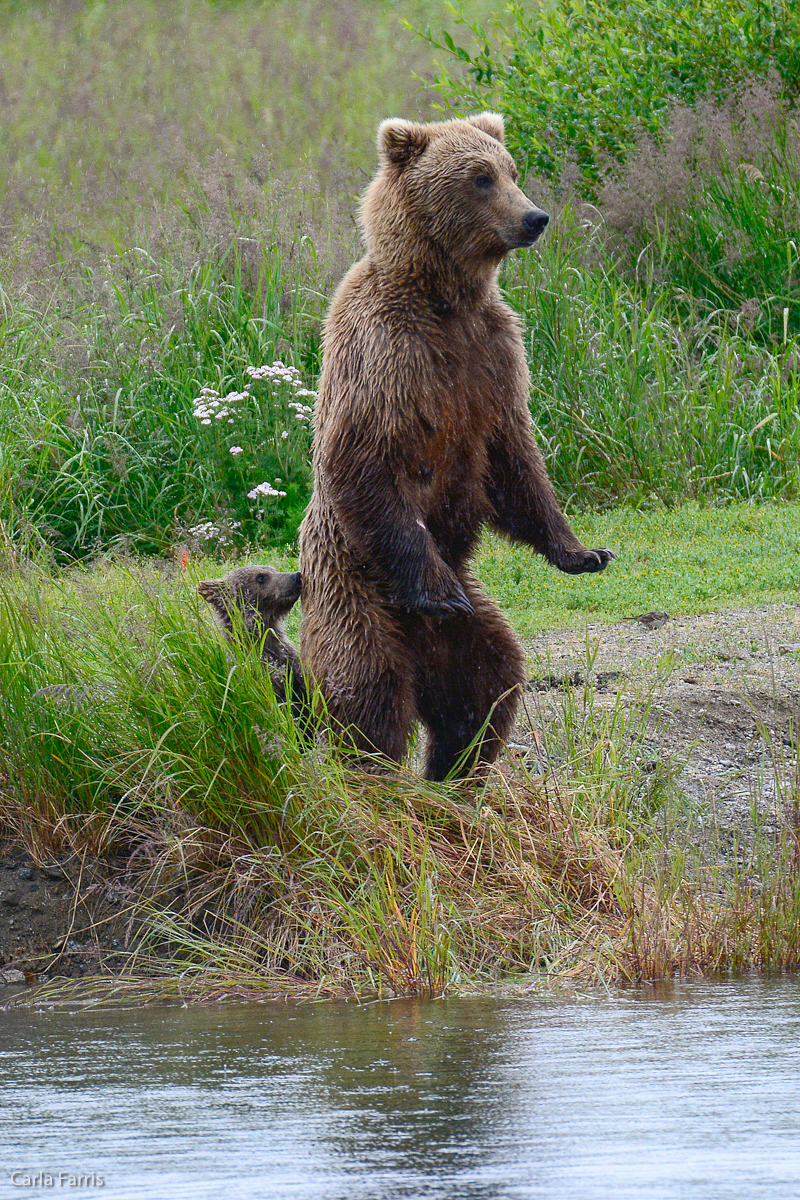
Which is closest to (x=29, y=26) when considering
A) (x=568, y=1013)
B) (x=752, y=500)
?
(x=752, y=500)

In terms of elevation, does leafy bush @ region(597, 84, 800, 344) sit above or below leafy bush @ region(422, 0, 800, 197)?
below

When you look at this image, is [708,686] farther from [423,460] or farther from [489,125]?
[489,125]

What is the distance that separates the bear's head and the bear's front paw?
1.00 metres

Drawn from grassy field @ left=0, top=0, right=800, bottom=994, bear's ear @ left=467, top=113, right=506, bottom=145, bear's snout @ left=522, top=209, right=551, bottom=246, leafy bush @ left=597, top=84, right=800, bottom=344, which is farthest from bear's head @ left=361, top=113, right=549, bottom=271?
leafy bush @ left=597, top=84, right=800, bottom=344

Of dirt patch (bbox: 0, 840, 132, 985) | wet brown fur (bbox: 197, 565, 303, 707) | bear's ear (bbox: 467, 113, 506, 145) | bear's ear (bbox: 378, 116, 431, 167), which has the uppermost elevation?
bear's ear (bbox: 467, 113, 506, 145)

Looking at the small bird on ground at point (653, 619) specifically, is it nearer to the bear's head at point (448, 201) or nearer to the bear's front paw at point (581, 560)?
the bear's front paw at point (581, 560)

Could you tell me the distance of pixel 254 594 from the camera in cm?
510

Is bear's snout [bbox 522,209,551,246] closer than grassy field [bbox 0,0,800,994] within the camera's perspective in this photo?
No

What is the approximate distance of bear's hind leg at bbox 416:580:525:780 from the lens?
15.9 feet

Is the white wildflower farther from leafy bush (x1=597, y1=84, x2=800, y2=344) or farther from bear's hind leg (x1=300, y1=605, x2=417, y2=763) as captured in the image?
bear's hind leg (x1=300, y1=605, x2=417, y2=763)

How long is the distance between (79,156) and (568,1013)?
2160cm

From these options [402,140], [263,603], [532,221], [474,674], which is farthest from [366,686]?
[402,140]

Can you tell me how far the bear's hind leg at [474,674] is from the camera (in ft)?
15.9

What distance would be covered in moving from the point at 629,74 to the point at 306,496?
20.0 feet
